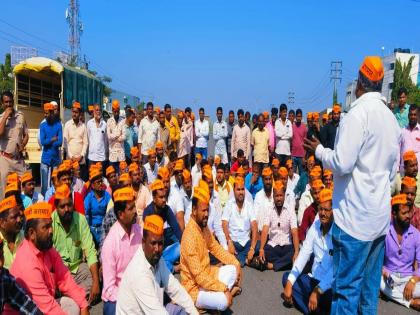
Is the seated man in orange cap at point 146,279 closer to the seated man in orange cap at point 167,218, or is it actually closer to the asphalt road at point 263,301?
the asphalt road at point 263,301

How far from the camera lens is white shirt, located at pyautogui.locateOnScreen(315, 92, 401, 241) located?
2.97 meters

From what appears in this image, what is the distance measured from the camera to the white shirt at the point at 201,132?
35.2ft

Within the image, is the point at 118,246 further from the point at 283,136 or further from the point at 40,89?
the point at 40,89

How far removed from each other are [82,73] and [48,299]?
38.1ft

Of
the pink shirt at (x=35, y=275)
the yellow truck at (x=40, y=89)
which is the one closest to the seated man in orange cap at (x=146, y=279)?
the pink shirt at (x=35, y=275)

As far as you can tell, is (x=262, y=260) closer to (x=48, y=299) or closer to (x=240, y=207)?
(x=240, y=207)

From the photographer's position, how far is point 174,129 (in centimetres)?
1002

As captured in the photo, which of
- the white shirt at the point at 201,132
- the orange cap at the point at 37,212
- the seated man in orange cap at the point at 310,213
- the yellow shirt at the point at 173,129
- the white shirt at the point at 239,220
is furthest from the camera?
the white shirt at the point at 201,132

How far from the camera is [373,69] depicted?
306 cm

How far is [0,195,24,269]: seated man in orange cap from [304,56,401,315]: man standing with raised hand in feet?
9.05

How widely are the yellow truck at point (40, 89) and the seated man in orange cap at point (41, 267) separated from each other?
874cm

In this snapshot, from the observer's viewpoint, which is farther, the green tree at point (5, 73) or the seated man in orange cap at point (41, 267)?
the green tree at point (5, 73)

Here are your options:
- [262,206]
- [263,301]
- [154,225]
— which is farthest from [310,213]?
[154,225]

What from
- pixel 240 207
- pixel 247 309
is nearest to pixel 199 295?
pixel 247 309
